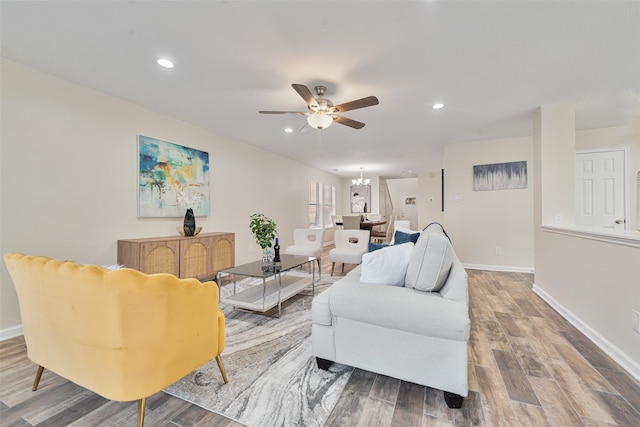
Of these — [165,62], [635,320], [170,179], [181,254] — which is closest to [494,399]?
[635,320]

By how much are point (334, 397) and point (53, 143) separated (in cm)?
331

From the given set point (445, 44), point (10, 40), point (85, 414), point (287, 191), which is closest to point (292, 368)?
point (85, 414)

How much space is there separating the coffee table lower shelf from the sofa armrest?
3.61ft

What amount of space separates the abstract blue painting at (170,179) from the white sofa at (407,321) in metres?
2.76

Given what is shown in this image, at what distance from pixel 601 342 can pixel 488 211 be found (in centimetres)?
296

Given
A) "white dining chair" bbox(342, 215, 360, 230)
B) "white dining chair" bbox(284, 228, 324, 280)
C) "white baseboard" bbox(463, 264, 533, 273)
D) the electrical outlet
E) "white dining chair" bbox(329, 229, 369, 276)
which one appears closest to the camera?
the electrical outlet

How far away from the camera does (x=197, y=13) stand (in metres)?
1.69

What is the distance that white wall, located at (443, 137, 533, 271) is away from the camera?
4.51 metres

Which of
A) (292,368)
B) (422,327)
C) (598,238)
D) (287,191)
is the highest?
(287,191)

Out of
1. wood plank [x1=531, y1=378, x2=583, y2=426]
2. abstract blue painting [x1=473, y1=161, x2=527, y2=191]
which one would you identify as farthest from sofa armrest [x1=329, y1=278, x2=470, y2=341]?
abstract blue painting [x1=473, y1=161, x2=527, y2=191]

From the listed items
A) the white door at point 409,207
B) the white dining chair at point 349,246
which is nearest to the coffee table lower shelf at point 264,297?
the white dining chair at point 349,246

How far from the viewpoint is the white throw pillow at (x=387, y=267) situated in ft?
5.77

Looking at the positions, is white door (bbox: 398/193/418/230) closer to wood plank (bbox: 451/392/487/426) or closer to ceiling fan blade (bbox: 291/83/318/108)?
ceiling fan blade (bbox: 291/83/318/108)

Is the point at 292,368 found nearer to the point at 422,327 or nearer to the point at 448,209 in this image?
the point at 422,327
